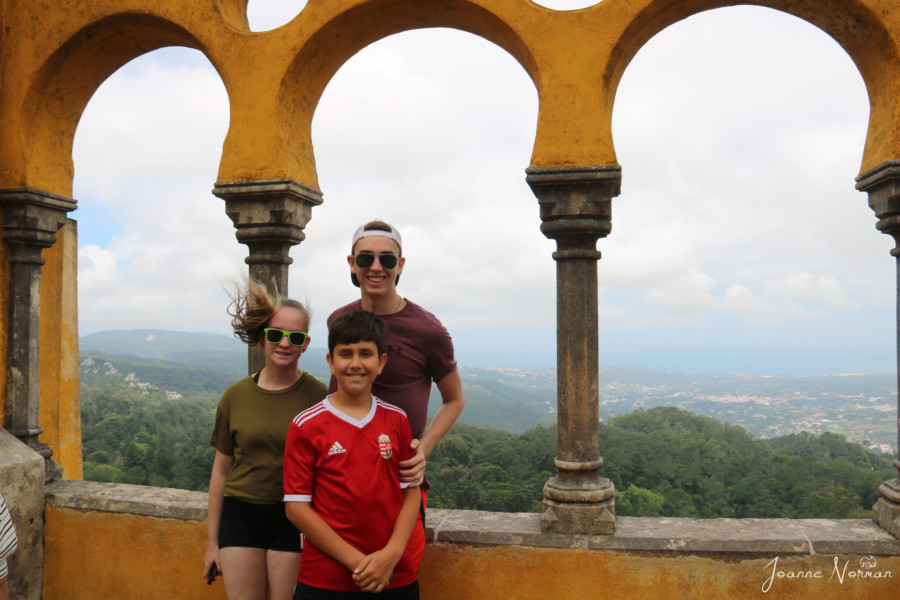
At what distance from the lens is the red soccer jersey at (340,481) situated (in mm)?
→ 2166

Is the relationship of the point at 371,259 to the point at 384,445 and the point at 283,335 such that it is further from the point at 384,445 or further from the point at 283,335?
the point at 384,445

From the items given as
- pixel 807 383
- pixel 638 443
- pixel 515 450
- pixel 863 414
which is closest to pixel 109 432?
pixel 515 450

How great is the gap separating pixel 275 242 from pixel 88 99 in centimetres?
211

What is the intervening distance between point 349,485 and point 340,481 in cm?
3

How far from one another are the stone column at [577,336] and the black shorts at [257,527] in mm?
1378

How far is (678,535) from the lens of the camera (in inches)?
128

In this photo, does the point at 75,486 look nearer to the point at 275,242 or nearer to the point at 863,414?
the point at 275,242

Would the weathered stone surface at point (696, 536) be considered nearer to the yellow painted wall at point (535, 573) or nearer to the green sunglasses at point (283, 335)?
the yellow painted wall at point (535, 573)

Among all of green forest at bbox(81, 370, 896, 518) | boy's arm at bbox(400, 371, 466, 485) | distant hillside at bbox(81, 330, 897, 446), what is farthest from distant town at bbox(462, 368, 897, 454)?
boy's arm at bbox(400, 371, 466, 485)

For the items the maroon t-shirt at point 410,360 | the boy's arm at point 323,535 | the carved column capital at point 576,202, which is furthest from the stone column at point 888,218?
the boy's arm at point 323,535

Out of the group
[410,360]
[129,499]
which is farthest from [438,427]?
[129,499]
